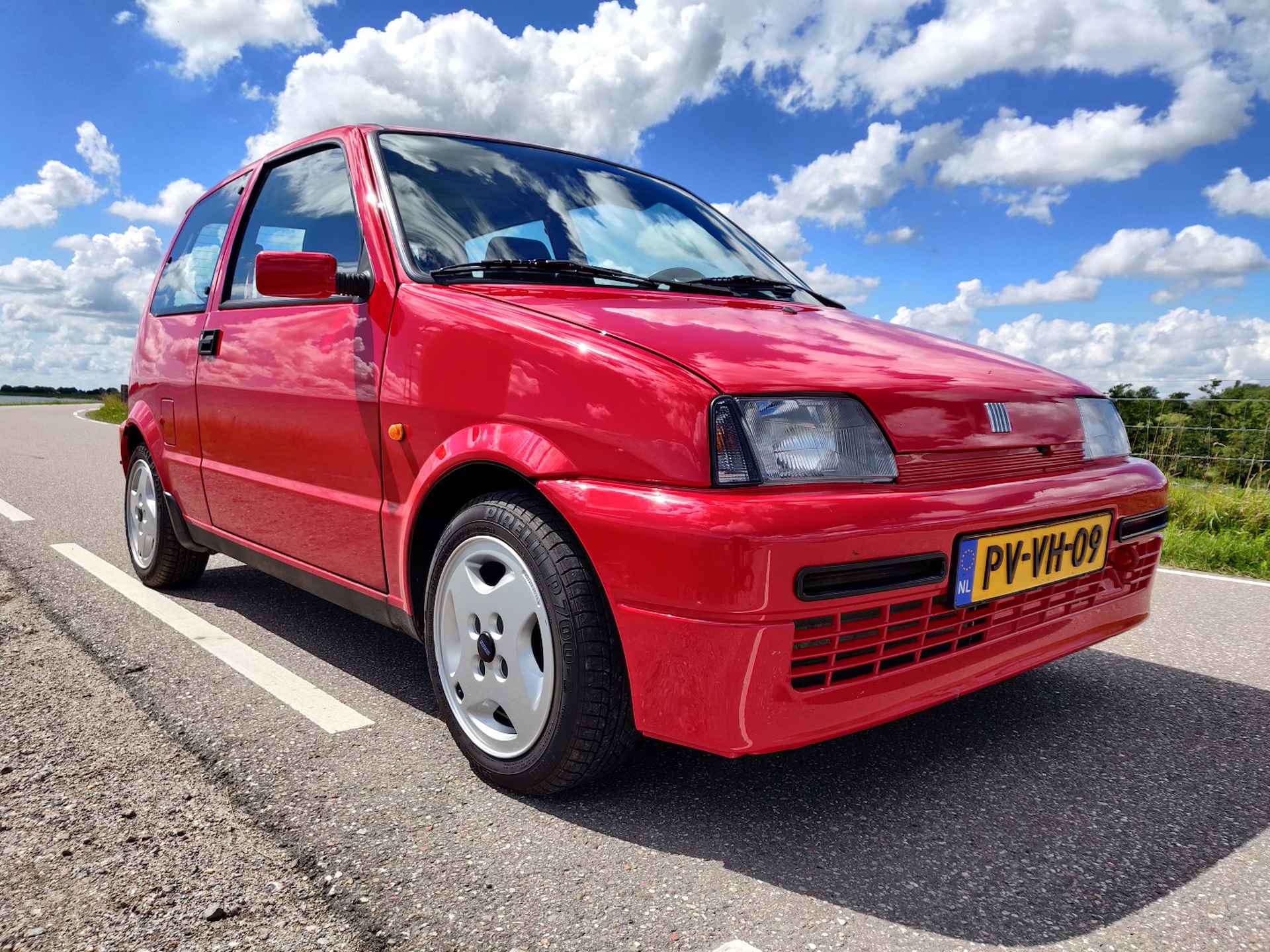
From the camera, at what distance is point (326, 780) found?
2258 mm

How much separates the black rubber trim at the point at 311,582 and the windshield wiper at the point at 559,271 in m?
0.91

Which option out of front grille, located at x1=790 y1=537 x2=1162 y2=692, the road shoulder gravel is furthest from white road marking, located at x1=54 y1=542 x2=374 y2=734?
front grille, located at x1=790 y1=537 x2=1162 y2=692

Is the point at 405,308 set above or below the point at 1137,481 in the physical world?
above

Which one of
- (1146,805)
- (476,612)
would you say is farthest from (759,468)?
(1146,805)

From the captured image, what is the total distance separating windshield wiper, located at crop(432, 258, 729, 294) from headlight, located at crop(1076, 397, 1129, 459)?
1.05 metres

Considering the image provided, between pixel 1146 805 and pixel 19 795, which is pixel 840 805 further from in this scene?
pixel 19 795

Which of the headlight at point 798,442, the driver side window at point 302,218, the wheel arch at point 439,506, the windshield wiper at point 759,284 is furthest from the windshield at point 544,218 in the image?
the headlight at point 798,442

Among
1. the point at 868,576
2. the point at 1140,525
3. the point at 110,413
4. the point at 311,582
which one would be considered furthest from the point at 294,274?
the point at 110,413

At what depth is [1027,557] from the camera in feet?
6.99

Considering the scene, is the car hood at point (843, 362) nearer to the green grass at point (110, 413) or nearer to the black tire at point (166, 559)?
the black tire at point (166, 559)

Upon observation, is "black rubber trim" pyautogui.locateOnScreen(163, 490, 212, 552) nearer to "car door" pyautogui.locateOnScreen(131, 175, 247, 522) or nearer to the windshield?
"car door" pyautogui.locateOnScreen(131, 175, 247, 522)

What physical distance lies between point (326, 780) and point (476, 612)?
1.75 feet

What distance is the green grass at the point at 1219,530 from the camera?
18.3 feet

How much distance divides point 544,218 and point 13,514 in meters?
4.97
